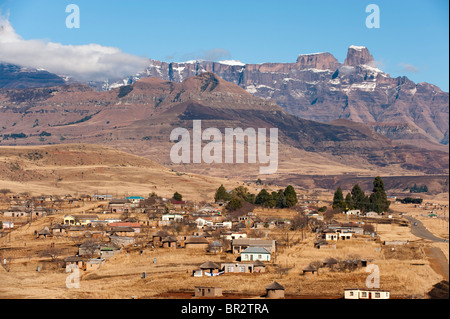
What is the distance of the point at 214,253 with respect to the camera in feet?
274

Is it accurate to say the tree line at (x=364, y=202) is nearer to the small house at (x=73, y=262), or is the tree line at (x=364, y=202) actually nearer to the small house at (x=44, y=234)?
the small house at (x=44, y=234)

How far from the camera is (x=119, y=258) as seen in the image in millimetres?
80438

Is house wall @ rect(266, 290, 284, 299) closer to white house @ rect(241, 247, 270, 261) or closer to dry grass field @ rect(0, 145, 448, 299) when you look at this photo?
dry grass field @ rect(0, 145, 448, 299)

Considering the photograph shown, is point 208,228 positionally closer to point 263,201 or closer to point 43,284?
point 263,201

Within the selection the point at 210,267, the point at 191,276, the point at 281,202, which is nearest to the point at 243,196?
the point at 281,202

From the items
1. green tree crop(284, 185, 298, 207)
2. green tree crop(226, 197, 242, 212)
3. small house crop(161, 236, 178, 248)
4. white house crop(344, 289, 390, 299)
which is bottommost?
white house crop(344, 289, 390, 299)

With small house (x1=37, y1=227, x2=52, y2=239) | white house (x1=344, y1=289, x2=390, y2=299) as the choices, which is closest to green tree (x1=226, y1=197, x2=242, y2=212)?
small house (x1=37, y1=227, x2=52, y2=239)

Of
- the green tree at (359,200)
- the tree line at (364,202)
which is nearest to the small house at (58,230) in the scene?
the tree line at (364,202)

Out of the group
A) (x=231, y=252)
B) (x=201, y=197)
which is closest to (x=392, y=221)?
(x=231, y=252)

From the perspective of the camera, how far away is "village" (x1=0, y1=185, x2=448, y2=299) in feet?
208

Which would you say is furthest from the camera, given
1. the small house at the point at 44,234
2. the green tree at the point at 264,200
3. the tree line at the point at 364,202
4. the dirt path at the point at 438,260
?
the tree line at the point at 364,202

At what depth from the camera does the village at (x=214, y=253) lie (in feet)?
208

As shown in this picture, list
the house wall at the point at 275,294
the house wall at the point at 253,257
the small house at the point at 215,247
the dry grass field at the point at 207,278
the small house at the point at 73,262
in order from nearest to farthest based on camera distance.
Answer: the house wall at the point at 275,294, the dry grass field at the point at 207,278, the small house at the point at 73,262, the house wall at the point at 253,257, the small house at the point at 215,247
